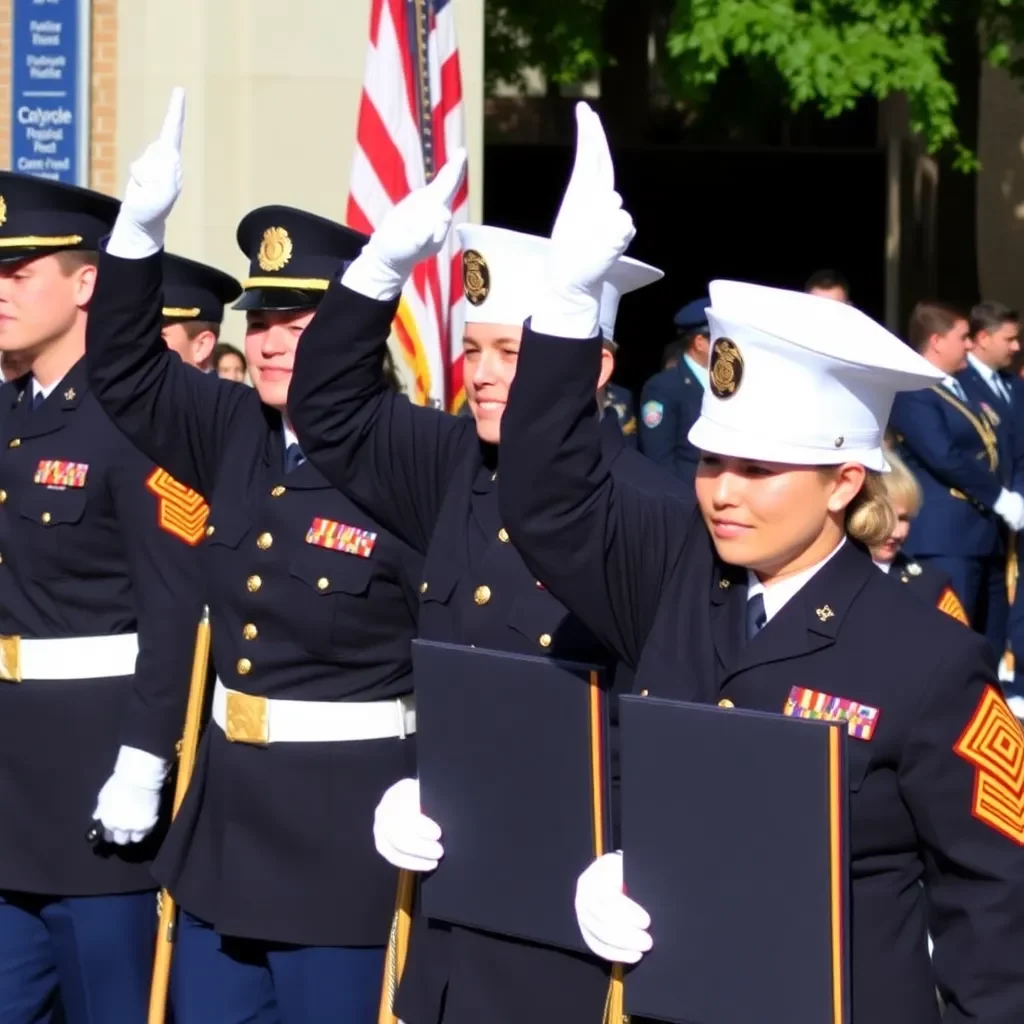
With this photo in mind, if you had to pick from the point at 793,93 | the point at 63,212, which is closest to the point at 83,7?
the point at 793,93

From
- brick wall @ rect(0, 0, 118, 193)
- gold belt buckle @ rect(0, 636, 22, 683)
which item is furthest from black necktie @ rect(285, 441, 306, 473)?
brick wall @ rect(0, 0, 118, 193)

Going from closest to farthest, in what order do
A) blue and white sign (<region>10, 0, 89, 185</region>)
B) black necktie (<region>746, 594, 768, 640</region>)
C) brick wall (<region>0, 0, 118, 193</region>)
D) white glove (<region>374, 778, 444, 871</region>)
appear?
black necktie (<region>746, 594, 768, 640</region>) < white glove (<region>374, 778, 444, 871</region>) < blue and white sign (<region>10, 0, 89, 185</region>) < brick wall (<region>0, 0, 118, 193</region>)

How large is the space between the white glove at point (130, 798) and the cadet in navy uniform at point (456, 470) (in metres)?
0.99

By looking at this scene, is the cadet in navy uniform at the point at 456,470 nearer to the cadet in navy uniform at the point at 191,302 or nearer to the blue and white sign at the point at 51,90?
the cadet in navy uniform at the point at 191,302

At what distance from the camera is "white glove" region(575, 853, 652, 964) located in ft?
9.93

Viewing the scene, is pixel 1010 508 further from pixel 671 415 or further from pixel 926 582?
pixel 926 582

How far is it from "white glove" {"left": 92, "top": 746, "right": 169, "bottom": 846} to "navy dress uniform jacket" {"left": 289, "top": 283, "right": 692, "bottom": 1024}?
0.98 metres

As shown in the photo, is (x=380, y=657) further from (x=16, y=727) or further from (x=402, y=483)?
(x=16, y=727)

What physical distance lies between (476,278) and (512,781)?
2.90 ft

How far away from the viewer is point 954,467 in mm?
9523

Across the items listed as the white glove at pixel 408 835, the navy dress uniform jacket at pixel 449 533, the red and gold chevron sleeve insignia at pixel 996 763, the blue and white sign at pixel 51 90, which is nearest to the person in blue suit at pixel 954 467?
the blue and white sign at pixel 51 90

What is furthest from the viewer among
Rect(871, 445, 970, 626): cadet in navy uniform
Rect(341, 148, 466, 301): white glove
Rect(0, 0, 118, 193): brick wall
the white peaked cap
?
Rect(0, 0, 118, 193): brick wall

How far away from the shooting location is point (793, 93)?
36.0 ft

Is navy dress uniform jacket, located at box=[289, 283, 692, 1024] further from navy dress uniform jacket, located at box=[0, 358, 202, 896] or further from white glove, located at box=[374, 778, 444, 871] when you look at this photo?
navy dress uniform jacket, located at box=[0, 358, 202, 896]
